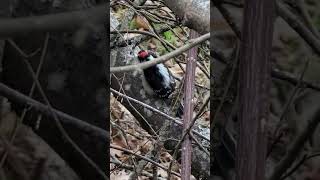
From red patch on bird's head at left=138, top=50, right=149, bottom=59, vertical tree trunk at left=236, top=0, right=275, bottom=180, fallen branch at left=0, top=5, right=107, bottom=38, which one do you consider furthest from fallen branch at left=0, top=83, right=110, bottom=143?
red patch on bird's head at left=138, top=50, right=149, bottom=59

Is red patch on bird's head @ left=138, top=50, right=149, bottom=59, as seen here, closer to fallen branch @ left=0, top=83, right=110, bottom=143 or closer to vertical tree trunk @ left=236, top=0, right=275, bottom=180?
fallen branch @ left=0, top=83, right=110, bottom=143

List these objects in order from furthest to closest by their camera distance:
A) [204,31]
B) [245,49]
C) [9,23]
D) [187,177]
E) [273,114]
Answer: [204,31] < [187,177] < [273,114] < [9,23] < [245,49]

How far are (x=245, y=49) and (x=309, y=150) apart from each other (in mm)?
450

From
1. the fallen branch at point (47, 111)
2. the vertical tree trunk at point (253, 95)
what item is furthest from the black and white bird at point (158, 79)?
the vertical tree trunk at point (253, 95)

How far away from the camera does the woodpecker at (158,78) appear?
1.86 m

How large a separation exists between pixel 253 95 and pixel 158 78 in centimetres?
129

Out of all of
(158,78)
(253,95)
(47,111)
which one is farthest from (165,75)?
(253,95)

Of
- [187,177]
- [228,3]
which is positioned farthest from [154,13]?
[228,3]

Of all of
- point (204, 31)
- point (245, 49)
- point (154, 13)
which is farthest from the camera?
point (154, 13)

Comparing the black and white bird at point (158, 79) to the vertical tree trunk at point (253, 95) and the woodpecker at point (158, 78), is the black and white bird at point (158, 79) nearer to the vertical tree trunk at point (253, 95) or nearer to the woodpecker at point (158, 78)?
the woodpecker at point (158, 78)

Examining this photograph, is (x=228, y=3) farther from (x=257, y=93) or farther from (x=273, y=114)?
(x=257, y=93)

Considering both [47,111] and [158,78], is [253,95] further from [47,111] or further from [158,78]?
[158,78]

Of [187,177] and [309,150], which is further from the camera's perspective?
Answer: [187,177]

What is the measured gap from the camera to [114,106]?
2.03 metres
